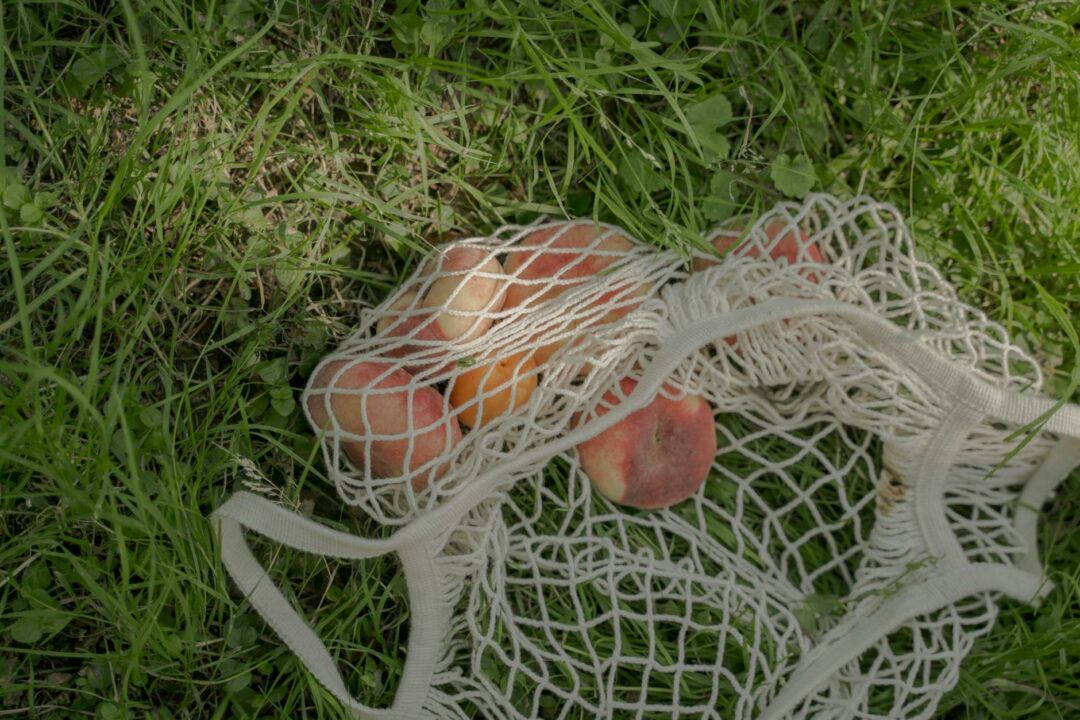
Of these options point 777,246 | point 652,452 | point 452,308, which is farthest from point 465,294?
point 777,246

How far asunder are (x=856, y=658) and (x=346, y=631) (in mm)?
1168

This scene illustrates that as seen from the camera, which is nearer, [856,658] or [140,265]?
[140,265]

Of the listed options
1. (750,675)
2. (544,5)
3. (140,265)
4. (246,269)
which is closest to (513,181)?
(544,5)

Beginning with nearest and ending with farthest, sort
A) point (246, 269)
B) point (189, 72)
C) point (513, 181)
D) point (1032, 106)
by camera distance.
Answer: point (189, 72) → point (246, 269) → point (513, 181) → point (1032, 106)

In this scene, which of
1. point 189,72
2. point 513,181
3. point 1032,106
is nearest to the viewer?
point 189,72

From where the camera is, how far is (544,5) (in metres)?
2.14

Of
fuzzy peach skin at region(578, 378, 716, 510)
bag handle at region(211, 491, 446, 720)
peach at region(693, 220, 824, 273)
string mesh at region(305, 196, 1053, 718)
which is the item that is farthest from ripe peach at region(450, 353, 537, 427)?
peach at region(693, 220, 824, 273)

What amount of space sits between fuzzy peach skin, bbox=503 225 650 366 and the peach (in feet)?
0.59

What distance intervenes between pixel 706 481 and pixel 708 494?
3 centimetres

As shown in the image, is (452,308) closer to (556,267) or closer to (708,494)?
(556,267)

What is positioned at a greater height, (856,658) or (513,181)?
(513,181)

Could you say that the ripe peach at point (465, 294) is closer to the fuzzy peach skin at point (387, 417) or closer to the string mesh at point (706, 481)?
the string mesh at point (706, 481)

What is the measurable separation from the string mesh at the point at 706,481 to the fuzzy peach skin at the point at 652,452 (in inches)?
2.1

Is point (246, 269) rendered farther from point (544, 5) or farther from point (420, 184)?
point (544, 5)
